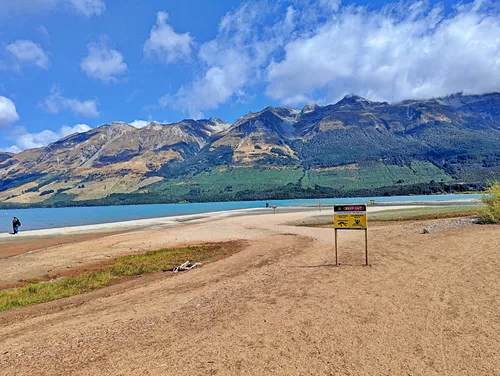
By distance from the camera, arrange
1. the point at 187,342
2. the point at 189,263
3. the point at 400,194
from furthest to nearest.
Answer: the point at 400,194 < the point at 189,263 < the point at 187,342

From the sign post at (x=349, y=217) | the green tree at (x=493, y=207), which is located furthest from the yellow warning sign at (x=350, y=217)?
the green tree at (x=493, y=207)

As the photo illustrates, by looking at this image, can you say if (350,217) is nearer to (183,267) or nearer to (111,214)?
(183,267)

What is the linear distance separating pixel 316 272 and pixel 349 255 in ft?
12.6

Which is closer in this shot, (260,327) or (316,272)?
(260,327)

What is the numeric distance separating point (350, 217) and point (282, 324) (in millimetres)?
7915

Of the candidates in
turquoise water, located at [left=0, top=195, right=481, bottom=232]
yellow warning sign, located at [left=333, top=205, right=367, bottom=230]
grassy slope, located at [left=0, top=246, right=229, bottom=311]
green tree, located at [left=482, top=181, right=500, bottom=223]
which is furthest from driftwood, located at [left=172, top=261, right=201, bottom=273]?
turquoise water, located at [left=0, top=195, right=481, bottom=232]

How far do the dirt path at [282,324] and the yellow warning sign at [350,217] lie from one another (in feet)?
5.29

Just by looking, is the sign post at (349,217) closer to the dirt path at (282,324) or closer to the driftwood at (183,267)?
the dirt path at (282,324)

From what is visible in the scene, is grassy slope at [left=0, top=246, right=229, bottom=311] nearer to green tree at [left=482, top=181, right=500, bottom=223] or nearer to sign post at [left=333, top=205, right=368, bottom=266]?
sign post at [left=333, top=205, right=368, bottom=266]

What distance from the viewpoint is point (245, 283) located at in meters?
12.3

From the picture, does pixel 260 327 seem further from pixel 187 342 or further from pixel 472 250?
pixel 472 250

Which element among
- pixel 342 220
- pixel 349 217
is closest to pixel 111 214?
pixel 342 220

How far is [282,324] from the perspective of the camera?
7.94 m

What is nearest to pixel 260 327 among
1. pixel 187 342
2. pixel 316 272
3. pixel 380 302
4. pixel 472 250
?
pixel 187 342
